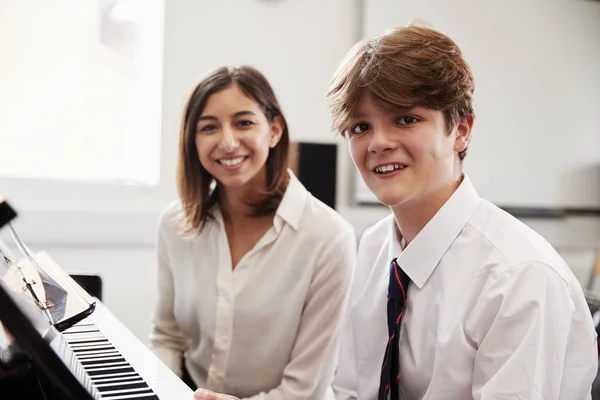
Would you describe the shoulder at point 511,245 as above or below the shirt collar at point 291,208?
above

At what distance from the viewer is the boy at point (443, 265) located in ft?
3.80

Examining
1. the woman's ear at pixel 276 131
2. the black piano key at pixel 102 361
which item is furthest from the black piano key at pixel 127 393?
the woman's ear at pixel 276 131

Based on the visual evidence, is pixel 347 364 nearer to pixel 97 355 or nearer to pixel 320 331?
pixel 320 331

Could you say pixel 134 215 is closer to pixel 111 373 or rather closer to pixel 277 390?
pixel 277 390

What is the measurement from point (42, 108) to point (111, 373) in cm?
234

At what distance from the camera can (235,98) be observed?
1.92m

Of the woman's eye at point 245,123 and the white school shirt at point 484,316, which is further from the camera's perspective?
the woman's eye at point 245,123

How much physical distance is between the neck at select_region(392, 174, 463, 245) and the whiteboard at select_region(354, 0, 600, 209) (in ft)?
7.04

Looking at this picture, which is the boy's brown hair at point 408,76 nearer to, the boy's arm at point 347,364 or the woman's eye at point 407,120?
the woman's eye at point 407,120

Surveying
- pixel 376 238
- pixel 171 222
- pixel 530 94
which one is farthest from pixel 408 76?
pixel 530 94

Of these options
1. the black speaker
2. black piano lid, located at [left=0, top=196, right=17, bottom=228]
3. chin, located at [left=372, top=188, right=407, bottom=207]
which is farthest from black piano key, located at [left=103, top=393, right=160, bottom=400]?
the black speaker

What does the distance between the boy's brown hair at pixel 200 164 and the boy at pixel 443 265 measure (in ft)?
1.76

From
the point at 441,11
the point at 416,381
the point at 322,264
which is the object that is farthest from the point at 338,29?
the point at 416,381

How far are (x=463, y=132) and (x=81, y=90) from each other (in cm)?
238
